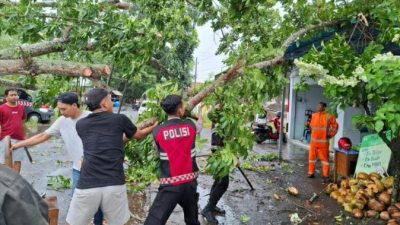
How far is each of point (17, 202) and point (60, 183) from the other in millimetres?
6717

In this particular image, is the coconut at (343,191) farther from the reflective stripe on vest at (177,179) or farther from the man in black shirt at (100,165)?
the man in black shirt at (100,165)

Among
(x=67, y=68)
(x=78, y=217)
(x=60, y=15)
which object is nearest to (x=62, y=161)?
(x=67, y=68)

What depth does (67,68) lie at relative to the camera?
578cm

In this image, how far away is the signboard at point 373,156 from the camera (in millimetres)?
7133

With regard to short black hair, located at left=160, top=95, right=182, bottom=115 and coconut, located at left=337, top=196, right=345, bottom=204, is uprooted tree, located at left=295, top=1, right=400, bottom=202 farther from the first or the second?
coconut, located at left=337, top=196, right=345, bottom=204

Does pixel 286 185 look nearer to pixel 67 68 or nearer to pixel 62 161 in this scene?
pixel 67 68

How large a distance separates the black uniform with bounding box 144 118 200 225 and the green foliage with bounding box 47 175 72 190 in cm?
386

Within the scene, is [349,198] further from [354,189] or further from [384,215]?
[384,215]

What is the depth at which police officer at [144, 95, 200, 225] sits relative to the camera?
13.5 feet

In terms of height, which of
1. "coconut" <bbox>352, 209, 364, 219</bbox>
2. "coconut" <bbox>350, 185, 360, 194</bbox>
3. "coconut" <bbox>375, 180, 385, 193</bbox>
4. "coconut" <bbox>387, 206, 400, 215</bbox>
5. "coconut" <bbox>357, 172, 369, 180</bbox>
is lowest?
"coconut" <bbox>352, 209, 364, 219</bbox>

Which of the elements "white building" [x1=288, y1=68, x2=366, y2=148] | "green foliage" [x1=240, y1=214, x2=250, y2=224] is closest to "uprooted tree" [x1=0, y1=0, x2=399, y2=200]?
"green foliage" [x1=240, y1=214, x2=250, y2=224]

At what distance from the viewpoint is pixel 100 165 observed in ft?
12.6

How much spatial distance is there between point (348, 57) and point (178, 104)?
5.97 ft

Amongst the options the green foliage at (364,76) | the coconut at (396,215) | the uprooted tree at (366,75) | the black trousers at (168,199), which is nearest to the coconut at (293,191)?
the coconut at (396,215)
